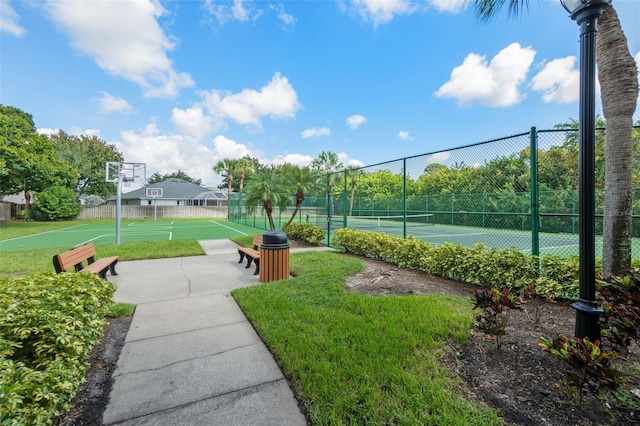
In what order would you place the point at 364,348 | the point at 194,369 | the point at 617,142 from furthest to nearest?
the point at 617,142 < the point at 364,348 < the point at 194,369

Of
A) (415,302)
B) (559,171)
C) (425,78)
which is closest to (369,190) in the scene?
(425,78)

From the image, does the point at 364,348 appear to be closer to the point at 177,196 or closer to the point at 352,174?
the point at 352,174

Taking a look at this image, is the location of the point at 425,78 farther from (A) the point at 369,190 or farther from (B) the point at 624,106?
(B) the point at 624,106

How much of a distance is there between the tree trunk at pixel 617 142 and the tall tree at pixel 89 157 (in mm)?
42967

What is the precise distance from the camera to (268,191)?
10.1 m

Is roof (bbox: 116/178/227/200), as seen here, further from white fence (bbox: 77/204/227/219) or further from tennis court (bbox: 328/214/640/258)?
tennis court (bbox: 328/214/640/258)

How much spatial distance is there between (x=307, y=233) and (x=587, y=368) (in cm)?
926

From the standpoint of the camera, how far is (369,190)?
2197cm

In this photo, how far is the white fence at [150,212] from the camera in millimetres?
30672

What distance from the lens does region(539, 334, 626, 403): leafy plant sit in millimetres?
1660

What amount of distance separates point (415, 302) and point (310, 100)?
57.9ft

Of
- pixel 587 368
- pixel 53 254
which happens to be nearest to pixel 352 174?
pixel 53 254

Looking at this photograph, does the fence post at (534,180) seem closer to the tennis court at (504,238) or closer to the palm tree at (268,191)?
the tennis court at (504,238)

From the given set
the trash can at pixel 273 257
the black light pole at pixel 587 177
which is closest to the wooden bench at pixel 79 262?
the trash can at pixel 273 257
